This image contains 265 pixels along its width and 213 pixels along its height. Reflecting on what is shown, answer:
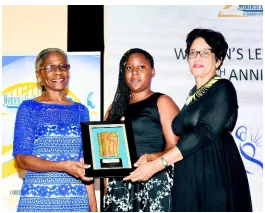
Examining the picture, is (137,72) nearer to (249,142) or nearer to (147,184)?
(147,184)

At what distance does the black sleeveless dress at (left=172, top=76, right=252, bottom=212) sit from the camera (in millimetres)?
2752

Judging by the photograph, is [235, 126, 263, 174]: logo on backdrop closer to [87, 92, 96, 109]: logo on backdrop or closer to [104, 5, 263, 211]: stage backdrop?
[104, 5, 263, 211]: stage backdrop

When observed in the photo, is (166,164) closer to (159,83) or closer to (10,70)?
(159,83)

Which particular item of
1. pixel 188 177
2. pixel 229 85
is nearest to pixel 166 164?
pixel 188 177

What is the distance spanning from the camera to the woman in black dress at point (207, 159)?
9.04 feet

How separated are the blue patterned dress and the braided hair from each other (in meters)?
0.40

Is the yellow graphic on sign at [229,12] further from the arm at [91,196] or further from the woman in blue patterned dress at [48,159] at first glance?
the arm at [91,196]

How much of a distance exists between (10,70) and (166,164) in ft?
5.15

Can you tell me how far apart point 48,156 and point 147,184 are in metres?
0.64

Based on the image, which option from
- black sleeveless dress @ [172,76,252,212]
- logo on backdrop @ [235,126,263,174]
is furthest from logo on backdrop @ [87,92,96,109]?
logo on backdrop @ [235,126,263,174]

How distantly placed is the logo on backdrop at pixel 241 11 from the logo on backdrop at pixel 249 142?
87cm

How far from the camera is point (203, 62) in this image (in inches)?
116

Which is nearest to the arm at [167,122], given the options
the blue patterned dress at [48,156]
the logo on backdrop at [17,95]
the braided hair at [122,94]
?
the braided hair at [122,94]

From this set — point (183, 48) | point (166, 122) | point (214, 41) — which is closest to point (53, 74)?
point (166, 122)
